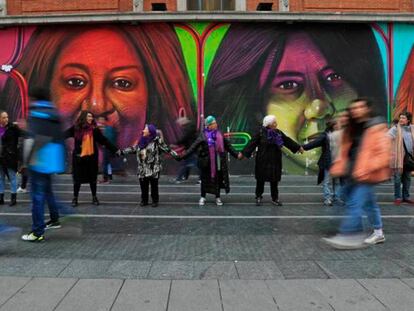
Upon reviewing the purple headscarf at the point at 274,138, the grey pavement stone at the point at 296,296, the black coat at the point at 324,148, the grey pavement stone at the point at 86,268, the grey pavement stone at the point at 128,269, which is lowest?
the grey pavement stone at the point at 296,296

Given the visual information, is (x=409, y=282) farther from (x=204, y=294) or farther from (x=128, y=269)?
(x=128, y=269)

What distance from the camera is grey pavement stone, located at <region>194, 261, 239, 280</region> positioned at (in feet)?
16.0

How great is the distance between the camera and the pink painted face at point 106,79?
1578 centimetres

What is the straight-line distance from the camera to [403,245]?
620cm

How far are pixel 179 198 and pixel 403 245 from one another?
5448mm

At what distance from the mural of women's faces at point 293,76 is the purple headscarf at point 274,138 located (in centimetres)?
622

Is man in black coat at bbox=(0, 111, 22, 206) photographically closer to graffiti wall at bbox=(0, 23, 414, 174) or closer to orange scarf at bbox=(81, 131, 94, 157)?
orange scarf at bbox=(81, 131, 94, 157)

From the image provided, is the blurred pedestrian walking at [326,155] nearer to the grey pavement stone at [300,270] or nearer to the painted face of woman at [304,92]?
the grey pavement stone at [300,270]

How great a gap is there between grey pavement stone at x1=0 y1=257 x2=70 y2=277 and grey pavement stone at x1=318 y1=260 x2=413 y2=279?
10.1 ft

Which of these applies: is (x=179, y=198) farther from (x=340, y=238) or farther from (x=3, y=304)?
(x=3, y=304)

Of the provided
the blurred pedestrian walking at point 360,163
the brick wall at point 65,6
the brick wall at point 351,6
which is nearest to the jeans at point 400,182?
the blurred pedestrian walking at point 360,163

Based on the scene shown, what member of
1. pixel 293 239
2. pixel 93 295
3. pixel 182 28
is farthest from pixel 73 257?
pixel 182 28

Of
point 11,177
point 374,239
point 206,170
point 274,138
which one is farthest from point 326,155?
point 11,177

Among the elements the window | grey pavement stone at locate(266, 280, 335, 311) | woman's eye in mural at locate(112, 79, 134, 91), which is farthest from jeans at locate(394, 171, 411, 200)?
woman's eye in mural at locate(112, 79, 134, 91)
